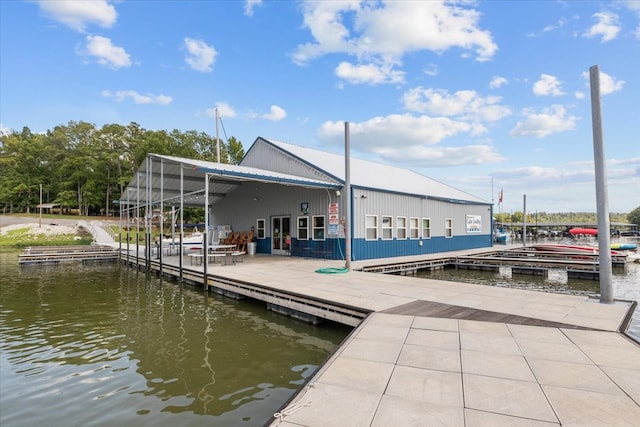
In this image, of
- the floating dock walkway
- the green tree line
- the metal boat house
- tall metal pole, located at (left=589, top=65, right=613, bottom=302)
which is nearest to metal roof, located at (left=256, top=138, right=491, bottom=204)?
the metal boat house

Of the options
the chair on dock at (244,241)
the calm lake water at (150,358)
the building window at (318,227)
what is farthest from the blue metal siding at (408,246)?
the calm lake water at (150,358)

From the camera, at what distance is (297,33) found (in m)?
17.0

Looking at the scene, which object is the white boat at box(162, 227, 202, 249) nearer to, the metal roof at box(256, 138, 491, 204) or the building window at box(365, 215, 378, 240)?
the metal roof at box(256, 138, 491, 204)

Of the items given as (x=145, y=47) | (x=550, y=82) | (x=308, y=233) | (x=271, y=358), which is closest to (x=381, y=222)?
(x=308, y=233)

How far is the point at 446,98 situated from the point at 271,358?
1571cm

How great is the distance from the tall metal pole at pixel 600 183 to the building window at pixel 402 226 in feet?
34.4

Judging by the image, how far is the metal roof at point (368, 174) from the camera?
16016 mm

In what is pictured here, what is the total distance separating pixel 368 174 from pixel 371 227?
405 centimetres

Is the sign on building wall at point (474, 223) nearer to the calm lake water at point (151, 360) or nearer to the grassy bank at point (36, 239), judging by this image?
the calm lake water at point (151, 360)

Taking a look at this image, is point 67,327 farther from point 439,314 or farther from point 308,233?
point 308,233

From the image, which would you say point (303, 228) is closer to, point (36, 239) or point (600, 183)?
point (600, 183)

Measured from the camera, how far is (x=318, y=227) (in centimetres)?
1523

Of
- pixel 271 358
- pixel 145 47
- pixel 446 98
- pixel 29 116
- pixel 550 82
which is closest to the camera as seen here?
pixel 271 358

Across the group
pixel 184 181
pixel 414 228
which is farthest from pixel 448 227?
pixel 184 181
